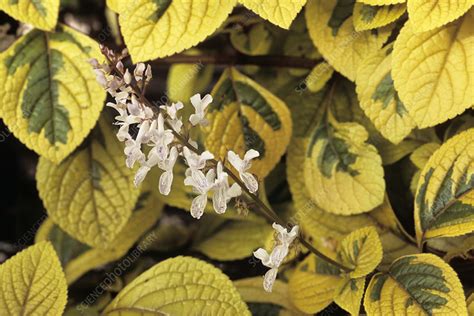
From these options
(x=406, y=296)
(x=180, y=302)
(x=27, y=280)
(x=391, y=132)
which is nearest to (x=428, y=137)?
(x=391, y=132)

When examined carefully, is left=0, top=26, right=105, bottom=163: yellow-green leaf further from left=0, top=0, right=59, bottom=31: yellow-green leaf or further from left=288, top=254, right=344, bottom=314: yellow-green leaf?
left=288, top=254, right=344, bottom=314: yellow-green leaf

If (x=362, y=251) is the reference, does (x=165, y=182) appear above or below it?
above

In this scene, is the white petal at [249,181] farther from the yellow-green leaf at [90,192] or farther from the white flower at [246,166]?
the yellow-green leaf at [90,192]

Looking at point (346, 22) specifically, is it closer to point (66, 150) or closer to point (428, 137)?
point (428, 137)

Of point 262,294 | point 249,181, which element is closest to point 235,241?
point 262,294

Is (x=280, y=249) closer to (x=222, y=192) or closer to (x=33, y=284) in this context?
(x=222, y=192)

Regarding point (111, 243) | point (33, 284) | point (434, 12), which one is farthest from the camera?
point (111, 243)

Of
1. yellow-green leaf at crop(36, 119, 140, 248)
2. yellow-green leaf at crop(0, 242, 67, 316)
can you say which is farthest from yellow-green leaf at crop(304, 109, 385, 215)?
yellow-green leaf at crop(0, 242, 67, 316)

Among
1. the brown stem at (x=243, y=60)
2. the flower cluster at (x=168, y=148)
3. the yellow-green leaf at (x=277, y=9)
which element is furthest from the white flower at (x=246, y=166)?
the brown stem at (x=243, y=60)

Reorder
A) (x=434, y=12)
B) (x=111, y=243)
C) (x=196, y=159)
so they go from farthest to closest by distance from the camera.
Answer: (x=111, y=243), (x=434, y=12), (x=196, y=159)
